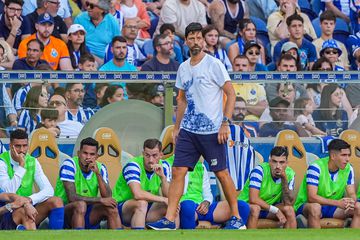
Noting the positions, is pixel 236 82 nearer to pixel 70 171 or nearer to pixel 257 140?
pixel 257 140

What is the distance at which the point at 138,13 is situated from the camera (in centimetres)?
2111

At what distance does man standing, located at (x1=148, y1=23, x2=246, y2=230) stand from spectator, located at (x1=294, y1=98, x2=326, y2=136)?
311cm

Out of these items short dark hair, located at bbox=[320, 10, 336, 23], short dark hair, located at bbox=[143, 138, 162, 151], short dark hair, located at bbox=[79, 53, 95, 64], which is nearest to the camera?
short dark hair, located at bbox=[143, 138, 162, 151]

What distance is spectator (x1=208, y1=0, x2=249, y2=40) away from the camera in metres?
21.4

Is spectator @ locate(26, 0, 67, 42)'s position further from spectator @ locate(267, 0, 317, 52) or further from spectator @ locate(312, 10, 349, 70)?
spectator @ locate(312, 10, 349, 70)

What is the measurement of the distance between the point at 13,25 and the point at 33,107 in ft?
10.6

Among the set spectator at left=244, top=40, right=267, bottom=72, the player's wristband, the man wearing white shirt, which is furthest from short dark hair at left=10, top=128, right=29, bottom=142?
spectator at left=244, top=40, right=267, bottom=72

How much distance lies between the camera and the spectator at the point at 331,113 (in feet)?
56.7

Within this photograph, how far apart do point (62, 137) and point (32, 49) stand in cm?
221

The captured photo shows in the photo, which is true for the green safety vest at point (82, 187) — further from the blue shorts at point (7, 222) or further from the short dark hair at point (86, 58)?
the short dark hair at point (86, 58)

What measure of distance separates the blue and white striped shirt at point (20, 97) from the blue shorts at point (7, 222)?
156 cm

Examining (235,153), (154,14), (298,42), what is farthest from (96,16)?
(235,153)

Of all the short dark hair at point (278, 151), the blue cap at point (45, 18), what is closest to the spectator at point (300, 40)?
the blue cap at point (45, 18)

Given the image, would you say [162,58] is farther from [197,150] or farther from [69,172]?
[197,150]
